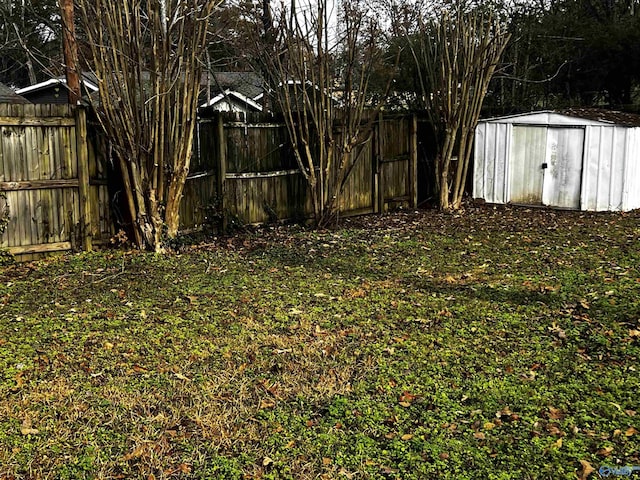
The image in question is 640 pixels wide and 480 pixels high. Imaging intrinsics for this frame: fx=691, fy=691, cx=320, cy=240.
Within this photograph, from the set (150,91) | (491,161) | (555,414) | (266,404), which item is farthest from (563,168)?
(266,404)

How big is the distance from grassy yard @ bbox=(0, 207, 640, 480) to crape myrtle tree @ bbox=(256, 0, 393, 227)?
2.14 meters

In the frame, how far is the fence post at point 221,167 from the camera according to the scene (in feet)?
30.1

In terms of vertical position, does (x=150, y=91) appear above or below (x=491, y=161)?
above

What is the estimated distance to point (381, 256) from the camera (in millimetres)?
8203

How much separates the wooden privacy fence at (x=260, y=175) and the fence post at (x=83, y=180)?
1.23 meters

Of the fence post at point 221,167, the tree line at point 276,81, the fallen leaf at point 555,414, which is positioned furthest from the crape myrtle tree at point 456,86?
the fallen leaf at point 555,414

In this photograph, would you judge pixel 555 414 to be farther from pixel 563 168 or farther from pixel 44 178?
pixel 563 168

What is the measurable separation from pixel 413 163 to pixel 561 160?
102 inches

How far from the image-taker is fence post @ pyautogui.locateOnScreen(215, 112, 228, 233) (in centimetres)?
918

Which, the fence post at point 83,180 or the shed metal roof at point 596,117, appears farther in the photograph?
the shed metal roof at point 596,117

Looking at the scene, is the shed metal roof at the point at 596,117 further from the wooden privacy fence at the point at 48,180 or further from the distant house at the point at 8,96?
the distant house at the point at 8,96

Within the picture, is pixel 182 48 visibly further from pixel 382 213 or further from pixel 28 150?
pixel 382 213

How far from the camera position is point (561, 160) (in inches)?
479

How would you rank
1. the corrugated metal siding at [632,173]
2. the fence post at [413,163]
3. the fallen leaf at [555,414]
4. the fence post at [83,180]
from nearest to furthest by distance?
the fallen leaf at [555,414] → the fence post at [83,180] → the corrugated metal siding at [632,173] → the fence post at [413,163]
